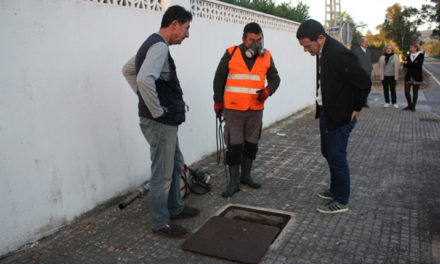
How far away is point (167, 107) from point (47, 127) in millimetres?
1235

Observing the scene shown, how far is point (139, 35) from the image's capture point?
14.8 ft

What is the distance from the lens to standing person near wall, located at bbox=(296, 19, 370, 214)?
11.5ft

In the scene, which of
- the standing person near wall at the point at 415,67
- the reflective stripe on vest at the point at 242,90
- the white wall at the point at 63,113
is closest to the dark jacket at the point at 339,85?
the reflective stripe on vest at the point at 242,90

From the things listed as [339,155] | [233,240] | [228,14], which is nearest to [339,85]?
[339,155]

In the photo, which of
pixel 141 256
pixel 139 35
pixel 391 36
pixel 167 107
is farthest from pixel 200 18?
pixel 391 36

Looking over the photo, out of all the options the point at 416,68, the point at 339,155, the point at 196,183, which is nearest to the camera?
the point at 339,155

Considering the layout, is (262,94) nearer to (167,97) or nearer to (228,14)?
(167,97)

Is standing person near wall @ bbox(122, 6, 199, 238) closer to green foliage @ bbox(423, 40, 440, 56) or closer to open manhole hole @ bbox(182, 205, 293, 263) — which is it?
open manhole hole @ bbox(182, 205, 293, 263)

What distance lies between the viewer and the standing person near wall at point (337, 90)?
3.50 m

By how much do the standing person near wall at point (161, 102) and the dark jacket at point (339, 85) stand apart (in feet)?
4.80

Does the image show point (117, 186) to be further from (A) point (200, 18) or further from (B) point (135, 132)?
(A) point (200, 18)

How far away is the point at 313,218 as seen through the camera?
377 cm

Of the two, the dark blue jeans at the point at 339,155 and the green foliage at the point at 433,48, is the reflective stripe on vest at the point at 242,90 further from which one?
the green foliage at the point at 433,48

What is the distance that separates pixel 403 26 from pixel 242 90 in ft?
218
